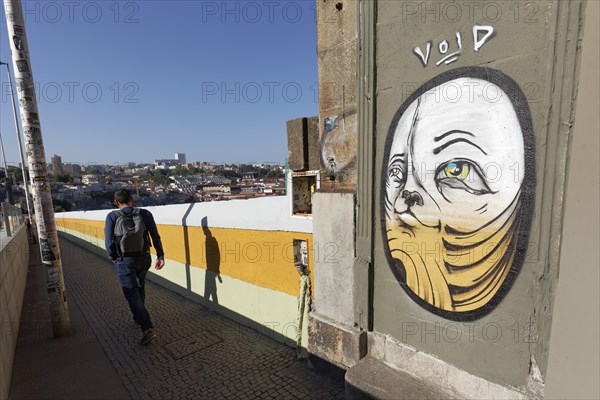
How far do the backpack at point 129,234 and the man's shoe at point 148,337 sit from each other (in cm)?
111

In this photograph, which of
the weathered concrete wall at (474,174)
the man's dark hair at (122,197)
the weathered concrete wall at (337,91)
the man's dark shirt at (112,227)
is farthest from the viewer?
the man's dark hair at (122,197)

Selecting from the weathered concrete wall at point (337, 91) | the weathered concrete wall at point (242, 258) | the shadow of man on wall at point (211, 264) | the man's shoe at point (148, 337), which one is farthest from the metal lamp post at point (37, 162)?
the weathered concrete wall at point (337, 91)

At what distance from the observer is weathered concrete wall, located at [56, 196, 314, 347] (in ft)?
12.6

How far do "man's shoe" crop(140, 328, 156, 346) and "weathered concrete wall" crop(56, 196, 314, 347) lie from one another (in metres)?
1.13

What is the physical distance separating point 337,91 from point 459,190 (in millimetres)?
1616

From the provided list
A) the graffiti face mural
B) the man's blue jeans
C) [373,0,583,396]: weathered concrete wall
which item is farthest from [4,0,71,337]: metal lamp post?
the graffiti face mural

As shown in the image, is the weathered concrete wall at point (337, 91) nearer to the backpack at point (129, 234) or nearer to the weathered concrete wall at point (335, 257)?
the weathered concrete wall at point (335, 257)

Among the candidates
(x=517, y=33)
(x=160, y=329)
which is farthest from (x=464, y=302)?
(x=160, y=329)

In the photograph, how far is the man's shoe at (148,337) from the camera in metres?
4.08

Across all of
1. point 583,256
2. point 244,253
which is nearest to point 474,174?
point 583,256

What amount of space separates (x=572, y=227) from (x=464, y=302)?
35.9 inches

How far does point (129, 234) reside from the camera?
4.09 metres

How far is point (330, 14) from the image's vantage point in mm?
3086

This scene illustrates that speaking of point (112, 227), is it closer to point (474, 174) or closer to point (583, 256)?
point (474, 174)
